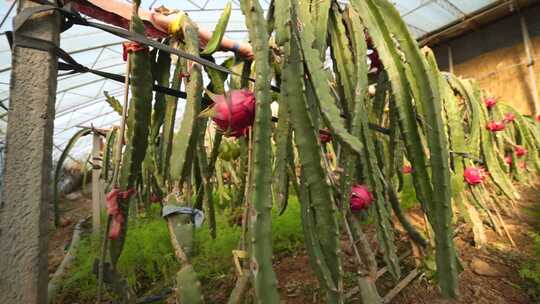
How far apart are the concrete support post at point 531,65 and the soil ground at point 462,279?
3.33 meters

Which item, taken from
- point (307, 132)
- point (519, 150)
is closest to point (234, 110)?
point (307, 132)

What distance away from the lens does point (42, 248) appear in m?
0.42

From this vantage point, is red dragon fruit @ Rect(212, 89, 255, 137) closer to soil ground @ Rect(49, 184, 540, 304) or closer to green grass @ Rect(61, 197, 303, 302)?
soil ground @ Rect(49, 184, 540, 304)

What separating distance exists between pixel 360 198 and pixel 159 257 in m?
1.35

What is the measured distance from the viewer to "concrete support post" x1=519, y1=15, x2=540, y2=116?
416cm

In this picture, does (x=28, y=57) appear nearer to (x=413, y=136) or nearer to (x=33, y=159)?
(x=33, y=159)

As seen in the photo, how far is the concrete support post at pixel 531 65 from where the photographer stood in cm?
416

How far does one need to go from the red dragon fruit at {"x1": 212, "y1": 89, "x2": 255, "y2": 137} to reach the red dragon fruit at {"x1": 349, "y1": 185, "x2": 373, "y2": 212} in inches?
11.5

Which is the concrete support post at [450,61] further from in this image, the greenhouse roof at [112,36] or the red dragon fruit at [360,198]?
the red dragon fruit at [360,198]

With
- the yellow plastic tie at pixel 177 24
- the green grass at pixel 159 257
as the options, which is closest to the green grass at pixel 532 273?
the green grass at pixel 159 257

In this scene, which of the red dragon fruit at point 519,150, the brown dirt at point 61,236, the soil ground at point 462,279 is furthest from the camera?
the red dragon fruit at point 519,150

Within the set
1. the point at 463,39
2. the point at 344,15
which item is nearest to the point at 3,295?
the point at 344,15

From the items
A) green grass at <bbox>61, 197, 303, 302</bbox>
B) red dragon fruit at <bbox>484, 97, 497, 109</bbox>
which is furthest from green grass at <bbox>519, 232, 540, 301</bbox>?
red dragon fruit at <bbox>484, 97, 497, 109</bbox>

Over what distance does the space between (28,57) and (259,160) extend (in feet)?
1.23
